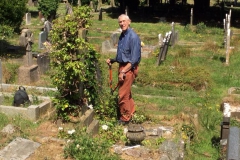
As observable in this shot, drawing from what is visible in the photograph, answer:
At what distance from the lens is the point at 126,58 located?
726 centimetres

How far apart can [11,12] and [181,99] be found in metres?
7.42

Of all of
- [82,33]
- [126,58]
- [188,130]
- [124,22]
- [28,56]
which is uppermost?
[124,22]

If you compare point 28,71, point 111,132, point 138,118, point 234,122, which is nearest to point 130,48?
point 138,118

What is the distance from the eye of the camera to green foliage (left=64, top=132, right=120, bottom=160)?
5715 mm

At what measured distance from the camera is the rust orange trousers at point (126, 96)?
23.9 feet

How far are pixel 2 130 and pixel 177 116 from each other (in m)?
3.36

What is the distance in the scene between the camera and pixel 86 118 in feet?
23.2

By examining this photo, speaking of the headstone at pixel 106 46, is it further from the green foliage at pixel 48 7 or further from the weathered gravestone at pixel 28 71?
the green foliage at pixel 48 7

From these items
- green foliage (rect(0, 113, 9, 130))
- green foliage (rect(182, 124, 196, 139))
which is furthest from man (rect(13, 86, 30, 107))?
green foliage (rect(182, 124, 196, 139))

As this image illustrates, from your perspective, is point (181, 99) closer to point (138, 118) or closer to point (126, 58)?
point (138, 118)

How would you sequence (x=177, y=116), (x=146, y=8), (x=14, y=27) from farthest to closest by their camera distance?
(x=146, y=8) < (x=14, y=27) < (x=177, y=116)

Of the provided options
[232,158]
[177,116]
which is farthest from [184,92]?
[232,158]

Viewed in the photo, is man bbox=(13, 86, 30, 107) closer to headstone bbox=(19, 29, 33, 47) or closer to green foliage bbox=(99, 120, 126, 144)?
green foliage bbox=(99, 120, 126, 144)

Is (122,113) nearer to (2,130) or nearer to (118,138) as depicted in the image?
(118,138)
